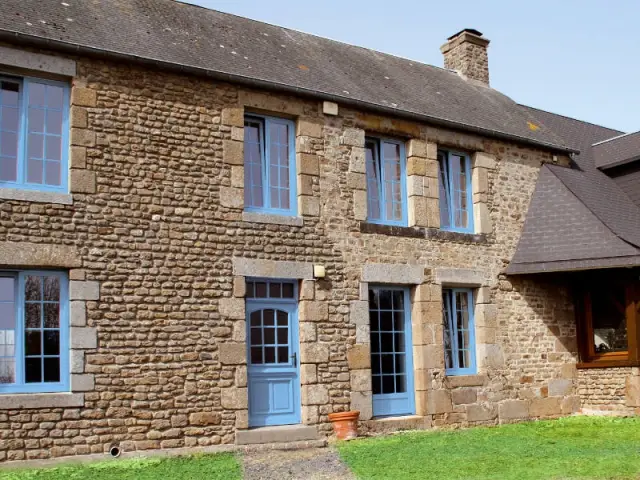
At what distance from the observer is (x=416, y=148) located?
40.7 feet

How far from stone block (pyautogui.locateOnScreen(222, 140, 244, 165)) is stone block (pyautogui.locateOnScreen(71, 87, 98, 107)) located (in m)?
1.72

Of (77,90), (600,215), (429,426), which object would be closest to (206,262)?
(77,90)

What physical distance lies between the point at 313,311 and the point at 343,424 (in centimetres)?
152

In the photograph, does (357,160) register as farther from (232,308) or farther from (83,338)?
(83,338)

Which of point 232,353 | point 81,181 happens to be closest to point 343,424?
point 232,353

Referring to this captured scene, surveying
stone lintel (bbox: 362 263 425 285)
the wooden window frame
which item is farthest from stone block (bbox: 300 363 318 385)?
the wooden window frame

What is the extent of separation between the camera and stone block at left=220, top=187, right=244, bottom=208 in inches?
412

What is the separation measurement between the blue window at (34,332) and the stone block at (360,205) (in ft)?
13.7

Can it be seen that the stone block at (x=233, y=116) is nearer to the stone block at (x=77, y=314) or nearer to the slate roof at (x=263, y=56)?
the slate roof at (x=263, y=56)

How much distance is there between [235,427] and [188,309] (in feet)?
5.09

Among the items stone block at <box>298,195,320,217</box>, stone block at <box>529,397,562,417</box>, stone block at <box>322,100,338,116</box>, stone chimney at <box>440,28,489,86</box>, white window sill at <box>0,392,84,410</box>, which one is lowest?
stone block at <box>529,397,562,417</box>

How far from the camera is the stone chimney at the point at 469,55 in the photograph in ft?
53.7

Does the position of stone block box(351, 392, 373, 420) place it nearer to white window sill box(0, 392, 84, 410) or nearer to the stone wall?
the stone wall

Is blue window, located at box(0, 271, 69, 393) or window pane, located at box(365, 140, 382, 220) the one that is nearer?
blue window, located at box(0, 271, 69, 393)
